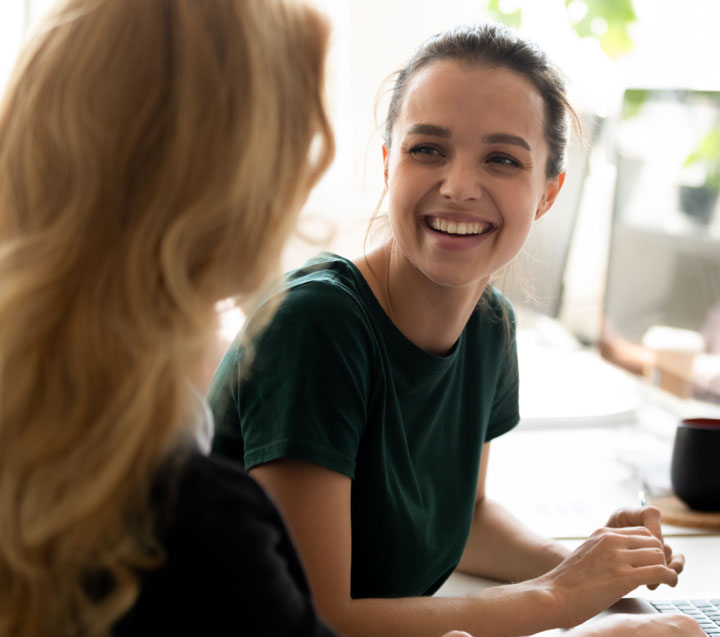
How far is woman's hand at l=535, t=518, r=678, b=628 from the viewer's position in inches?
40.7

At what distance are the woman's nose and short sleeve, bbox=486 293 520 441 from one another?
252 mm

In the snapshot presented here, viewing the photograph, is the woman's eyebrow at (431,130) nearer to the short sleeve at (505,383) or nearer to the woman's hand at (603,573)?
the short sleeve at (505,383)

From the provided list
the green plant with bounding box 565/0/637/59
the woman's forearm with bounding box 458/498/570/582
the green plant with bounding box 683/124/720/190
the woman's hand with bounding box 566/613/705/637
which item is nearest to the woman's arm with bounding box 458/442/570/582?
the woman's forearm with bounding box 458/498/570/582

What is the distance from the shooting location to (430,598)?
1021 millimetres

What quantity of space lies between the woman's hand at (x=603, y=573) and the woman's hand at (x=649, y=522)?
1.9 inches

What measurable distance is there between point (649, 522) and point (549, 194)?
0.43 m

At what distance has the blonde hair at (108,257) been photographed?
614mm

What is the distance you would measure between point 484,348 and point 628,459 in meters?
0.54

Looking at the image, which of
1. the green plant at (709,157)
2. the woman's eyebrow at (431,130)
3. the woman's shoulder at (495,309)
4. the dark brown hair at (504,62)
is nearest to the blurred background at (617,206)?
the green plant at (709,157)

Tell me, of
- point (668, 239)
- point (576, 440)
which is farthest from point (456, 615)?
point (668, 239)

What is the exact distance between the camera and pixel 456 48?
1152 mm

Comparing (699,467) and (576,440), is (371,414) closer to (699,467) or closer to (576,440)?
(699,467)

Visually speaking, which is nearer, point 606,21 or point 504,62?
point 504,62

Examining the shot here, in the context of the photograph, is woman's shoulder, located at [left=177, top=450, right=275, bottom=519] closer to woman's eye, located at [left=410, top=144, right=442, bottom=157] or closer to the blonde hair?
the blonde hair
